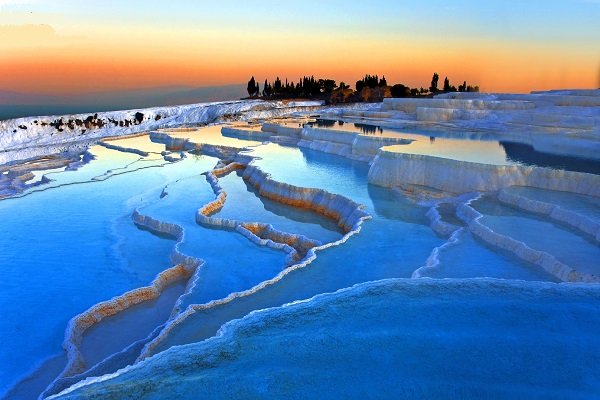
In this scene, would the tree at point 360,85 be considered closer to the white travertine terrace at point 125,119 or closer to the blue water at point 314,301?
the white travertine terrace at point 125,119

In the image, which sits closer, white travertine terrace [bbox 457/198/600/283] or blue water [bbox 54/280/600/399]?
blue water [bbox 54/280/600/399]

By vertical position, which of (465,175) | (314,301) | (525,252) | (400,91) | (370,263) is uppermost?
(400,91)

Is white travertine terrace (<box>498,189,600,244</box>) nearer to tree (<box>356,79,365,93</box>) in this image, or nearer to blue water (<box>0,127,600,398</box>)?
blue water (<box>0,127,600,398</box>)

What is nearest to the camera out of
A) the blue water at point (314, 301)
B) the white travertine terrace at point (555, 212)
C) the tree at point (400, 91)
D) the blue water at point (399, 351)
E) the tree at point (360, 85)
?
the blue water at point (399, 351)

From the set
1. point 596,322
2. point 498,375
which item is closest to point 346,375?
point 498,375

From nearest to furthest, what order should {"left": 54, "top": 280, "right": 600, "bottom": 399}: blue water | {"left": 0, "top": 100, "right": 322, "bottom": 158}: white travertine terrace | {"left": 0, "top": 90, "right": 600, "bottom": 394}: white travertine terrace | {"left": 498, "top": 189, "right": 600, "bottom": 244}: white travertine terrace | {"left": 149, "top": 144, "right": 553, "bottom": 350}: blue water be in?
{"left": 54, "top": 280, "right": 600, "bottom": 399}: blue water → {"left": 149, "top": 144, "right": 553, "bottom": 350}: blue water → {"left": 0, "top": 90, "right": 600, "bottom": 394}: white travertine terrace → {"left": 498, "top": 189, "right": 600, "bottom": 244}: white travertine terrace → {"left": 0, "top": 100, "right": 322, "bottom": 158}: white travertine terrace

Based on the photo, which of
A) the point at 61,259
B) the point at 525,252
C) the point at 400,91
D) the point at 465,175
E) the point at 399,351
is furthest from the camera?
the point at 400,91

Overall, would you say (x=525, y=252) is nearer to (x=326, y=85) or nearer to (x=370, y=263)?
(x=370, y=263)

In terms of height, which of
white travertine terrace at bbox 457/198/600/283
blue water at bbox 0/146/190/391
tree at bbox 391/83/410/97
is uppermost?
tree at bbox 391/83/410/97

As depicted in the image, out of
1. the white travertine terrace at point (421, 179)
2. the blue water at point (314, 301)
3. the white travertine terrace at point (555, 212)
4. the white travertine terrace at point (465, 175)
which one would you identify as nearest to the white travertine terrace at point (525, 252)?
the white travertine terrace at point (421, 179)

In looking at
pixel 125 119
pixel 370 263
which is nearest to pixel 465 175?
pixel 370 263

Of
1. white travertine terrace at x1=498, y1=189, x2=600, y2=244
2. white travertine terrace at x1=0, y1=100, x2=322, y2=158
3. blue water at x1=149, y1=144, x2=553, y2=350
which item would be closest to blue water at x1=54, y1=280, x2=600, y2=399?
blue water at x1=149, y1=144, x2=553, y2=350
